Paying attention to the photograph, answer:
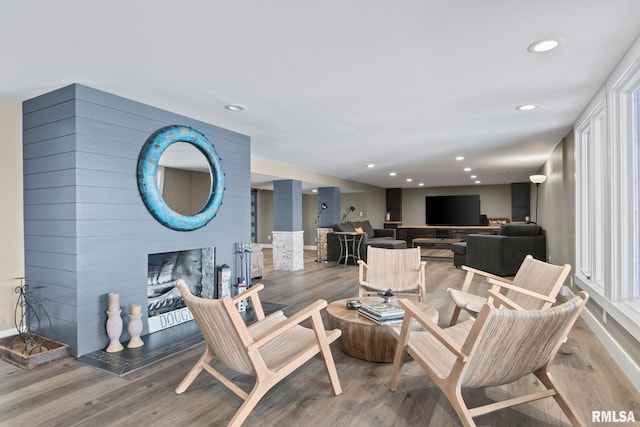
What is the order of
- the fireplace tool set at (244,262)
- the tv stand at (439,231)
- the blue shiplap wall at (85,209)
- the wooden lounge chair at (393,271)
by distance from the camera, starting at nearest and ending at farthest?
1. the blue shiplap wall at (85,209)
2. the wooden lounge chair at (393,271)
3. the fireplace tool set at (244,262)
4. the tv stand at (439,231)

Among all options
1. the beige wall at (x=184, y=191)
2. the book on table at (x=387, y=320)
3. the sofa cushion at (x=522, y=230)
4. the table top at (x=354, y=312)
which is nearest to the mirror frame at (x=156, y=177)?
the beige wall at (x=184, y=191)

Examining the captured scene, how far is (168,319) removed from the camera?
3.65 meters

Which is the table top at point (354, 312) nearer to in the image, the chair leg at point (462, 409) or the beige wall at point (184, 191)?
the chair leg at point (462, 409)

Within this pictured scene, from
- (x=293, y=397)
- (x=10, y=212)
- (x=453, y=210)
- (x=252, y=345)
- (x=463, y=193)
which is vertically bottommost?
(x=293, y=397)

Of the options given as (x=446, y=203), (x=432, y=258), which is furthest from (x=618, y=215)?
(x=446, y=203)

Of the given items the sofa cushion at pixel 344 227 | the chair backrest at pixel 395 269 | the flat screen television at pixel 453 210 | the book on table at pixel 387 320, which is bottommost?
the book on table at pixel 387 320

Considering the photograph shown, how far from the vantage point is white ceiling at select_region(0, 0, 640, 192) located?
190 cm

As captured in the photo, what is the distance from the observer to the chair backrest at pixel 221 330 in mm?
1819

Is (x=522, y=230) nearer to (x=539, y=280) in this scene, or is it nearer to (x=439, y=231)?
(x=539, y=280)

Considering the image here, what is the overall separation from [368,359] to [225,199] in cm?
253

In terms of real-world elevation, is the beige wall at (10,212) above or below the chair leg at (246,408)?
above

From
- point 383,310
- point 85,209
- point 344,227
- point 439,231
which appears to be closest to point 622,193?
point 383,310

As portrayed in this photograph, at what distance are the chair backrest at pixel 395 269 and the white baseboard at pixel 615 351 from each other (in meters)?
1.63

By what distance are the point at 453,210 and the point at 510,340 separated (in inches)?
417
